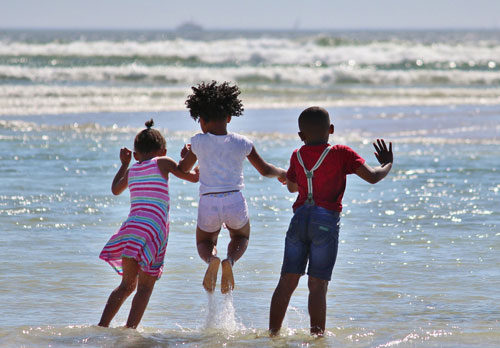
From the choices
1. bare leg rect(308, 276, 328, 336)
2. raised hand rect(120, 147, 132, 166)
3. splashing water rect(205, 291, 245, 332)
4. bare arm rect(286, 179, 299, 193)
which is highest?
raised hand rect(120, 147, 132, 166)

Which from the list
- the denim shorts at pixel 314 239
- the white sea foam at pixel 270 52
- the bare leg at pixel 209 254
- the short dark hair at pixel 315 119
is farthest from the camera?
the white sea foam at pixel 270 52

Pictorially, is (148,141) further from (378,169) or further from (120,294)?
(378,169)

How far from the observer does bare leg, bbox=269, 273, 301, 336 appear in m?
4.62

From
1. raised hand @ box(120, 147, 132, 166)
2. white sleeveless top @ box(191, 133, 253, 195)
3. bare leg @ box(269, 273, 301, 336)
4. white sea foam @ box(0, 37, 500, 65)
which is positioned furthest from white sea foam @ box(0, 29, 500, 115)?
bare leg @ box(269, 273, 301, 336)

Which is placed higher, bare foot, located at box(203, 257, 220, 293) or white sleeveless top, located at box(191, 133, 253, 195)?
white sleeveless top, located at box(191, 133, 253, 195)

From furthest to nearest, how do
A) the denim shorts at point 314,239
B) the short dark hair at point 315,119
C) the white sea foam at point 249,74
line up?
the white sea foam at point 249,74
the short dark hair at point 315,119
the denim shorts at point 314,239

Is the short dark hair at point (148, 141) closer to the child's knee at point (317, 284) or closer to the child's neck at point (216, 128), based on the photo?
the child's neck at point (216, 128)

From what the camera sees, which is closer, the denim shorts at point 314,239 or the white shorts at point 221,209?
the denim shorts at point 314,239

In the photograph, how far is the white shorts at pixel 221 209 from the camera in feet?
15.7

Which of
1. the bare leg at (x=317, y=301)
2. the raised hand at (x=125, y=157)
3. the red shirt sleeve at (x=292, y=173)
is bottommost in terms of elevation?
the bare leg at (x=317, y=301)

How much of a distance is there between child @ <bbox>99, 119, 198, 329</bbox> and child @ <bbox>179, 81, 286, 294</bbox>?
0.21m

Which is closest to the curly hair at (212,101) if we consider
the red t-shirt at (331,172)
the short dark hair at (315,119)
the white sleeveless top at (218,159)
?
the white sleeveless top at (218,159)
